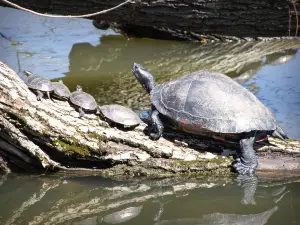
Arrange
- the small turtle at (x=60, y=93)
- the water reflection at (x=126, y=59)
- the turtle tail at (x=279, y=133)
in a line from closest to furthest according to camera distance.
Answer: the turtle tail at (x=279, y=133) < the small turtle at (x=60, y=93) < the water reflection at (x=126, y=59)

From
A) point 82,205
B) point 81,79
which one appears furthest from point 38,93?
point 81,79

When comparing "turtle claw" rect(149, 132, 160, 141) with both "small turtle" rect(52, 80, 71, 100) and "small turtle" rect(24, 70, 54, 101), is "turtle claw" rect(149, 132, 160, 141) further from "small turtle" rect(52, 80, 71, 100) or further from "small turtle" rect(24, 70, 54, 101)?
"small turtle" rect(24, 70, 54, 101)

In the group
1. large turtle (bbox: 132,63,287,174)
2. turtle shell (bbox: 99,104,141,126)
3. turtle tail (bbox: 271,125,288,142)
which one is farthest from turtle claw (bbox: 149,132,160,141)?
turtle tail (bbox: 271,125,288,142)

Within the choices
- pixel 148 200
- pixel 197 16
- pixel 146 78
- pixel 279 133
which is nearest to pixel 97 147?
pixel 148 200

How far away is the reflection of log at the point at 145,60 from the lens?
20.5 ft

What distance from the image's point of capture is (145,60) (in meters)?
7.52

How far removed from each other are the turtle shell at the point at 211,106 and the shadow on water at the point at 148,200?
17.6 inches

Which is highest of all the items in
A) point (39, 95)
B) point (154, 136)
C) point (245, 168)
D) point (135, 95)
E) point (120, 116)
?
point (39, 95)

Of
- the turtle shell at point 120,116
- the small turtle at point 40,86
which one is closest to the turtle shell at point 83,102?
the turtle shell at point 120,116

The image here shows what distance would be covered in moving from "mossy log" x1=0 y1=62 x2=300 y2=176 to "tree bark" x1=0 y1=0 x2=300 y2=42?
12.9ft

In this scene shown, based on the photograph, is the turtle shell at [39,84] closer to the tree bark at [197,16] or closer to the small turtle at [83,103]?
the small turtle at [83,103]

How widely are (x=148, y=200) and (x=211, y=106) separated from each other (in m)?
0.89

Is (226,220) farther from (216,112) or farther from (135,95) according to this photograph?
(135,95)

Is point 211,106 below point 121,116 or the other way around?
the other way around
